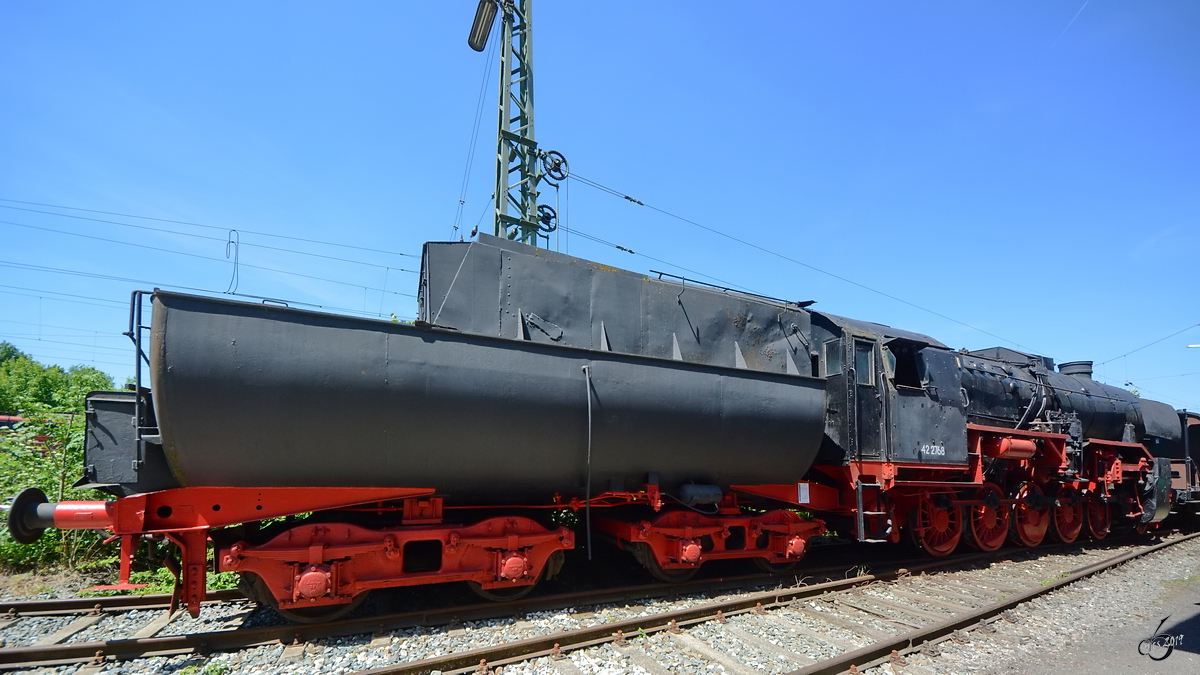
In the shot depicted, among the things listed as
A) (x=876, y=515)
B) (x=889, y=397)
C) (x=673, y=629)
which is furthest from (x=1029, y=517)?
(x=673, y=629)

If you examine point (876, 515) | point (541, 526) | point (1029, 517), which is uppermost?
point (541, 526)

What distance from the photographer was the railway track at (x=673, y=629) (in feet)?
15.7

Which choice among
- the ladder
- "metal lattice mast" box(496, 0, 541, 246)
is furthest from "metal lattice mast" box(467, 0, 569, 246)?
the ladder

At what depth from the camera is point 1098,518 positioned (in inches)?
480

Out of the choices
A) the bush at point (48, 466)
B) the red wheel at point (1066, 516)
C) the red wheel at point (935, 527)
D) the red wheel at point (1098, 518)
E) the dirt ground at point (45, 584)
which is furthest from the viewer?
the red wheel at point (1098, 518)

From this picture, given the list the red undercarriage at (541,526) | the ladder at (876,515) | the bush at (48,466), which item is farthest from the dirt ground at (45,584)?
the ladder at (876,515)

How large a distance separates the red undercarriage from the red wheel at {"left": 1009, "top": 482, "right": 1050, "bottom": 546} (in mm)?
29

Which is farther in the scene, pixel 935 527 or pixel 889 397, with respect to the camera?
pixel 935 527

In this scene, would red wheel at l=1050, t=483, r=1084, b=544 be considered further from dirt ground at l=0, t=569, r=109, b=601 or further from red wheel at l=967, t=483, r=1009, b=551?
dirt ground at l=0, t=569, r=109, b=601

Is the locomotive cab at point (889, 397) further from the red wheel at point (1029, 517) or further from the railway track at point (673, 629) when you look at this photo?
the red wheel at point (1029, 517)

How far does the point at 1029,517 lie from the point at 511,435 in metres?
10.2

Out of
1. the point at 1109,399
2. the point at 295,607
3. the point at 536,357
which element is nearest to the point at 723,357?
the point at 536,357

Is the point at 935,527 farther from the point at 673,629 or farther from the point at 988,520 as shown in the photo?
the point at 673,629

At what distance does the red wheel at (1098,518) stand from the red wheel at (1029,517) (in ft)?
6.44
